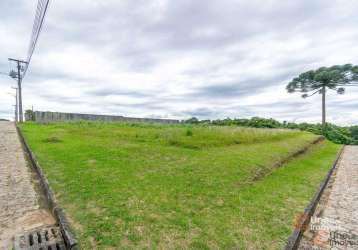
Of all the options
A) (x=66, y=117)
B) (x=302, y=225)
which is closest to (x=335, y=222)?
(x=302, y=225)

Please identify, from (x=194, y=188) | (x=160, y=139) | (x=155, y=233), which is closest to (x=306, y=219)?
(x=194, y=188)

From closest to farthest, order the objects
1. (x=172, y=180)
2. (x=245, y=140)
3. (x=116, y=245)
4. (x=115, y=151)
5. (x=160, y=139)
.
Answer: (x=116, y=245) < (x=172, y=180) < (x=115, y=151) < (x=160, y=139) < (x=245, y=140)

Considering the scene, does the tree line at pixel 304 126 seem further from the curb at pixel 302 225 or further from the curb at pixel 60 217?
the curb at pixel 60 217

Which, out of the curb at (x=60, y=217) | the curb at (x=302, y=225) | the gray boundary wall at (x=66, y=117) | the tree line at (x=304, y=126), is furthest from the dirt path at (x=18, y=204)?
the tree line at (x=304, y=126)

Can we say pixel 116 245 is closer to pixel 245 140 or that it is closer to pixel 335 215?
pixel 335 215

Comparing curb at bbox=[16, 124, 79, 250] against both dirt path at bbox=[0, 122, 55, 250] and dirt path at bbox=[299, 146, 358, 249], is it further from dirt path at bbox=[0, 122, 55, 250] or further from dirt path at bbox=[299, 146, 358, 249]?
dirt path at bbox=[299, 146, 358, 249]

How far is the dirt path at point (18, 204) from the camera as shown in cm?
262

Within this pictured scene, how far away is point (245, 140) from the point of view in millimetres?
10367

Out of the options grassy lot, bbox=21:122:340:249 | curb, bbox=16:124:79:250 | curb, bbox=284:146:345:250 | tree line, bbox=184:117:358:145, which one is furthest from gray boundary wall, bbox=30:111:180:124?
curb, bbox=284:146:345:250

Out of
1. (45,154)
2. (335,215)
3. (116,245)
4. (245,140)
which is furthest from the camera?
(245,140)

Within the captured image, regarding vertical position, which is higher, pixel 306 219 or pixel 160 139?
pixel 160 139

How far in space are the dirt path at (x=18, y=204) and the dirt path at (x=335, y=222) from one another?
363cm

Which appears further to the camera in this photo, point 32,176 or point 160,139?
point 160,139

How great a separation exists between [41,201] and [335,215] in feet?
17.0
